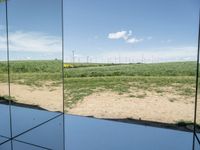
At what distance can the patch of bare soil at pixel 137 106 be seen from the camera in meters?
5.72

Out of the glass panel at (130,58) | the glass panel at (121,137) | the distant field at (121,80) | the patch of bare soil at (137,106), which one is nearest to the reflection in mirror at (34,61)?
the distant field at (121,80)

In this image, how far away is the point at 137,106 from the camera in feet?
21.2

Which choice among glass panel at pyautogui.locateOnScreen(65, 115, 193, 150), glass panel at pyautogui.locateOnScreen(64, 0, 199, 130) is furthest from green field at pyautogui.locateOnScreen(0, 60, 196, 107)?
glass panel at pyautogui.locateOnScreen(65, 115, 193, 150)

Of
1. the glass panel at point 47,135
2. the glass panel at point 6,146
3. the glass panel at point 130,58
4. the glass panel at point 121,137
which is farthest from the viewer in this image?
the glass panel at point 130,58

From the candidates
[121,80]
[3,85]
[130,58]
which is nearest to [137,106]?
[121,80]

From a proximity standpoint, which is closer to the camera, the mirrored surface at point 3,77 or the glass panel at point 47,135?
the glass panel at point 47,135

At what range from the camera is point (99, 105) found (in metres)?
6.76

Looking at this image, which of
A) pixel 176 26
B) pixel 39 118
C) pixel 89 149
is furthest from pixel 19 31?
pixel 176 26

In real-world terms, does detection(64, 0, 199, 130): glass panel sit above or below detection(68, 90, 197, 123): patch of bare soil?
above

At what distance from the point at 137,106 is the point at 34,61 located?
11.0 feet

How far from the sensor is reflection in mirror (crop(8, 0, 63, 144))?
311 centimetres

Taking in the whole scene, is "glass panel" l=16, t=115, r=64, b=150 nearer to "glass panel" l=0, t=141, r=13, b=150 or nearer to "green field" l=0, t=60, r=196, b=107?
"glass panel" l=0, t=141, r=13, b=150

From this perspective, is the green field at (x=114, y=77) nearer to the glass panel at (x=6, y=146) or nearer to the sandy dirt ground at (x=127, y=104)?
the sandy dirt ground at (x=127, y=104)

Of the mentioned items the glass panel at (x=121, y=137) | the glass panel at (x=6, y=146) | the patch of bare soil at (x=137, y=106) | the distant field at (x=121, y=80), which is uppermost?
the distant field at (x=121, y=80)
